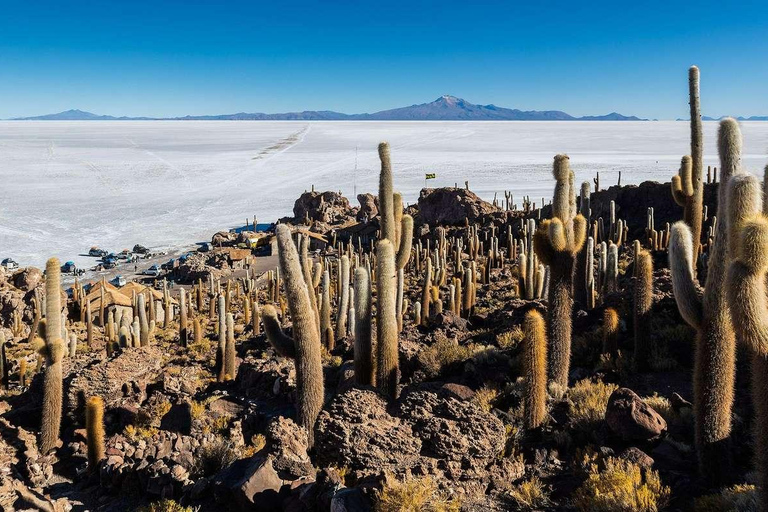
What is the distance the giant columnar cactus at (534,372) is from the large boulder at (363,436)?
1482 mm

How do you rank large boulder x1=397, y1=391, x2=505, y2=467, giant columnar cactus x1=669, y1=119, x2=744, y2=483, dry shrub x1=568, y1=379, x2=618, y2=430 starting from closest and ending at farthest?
giant columnar cactus x1=669, y1=119, x2=744, y2=483, large boulder x1=397, y1=391, x2=505, y2=467, dry shrub x1=568, y1=379, x2=618, y2=430

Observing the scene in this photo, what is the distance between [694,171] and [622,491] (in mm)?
9052

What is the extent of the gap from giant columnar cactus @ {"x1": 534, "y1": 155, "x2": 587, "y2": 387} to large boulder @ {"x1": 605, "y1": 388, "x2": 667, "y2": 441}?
166cm

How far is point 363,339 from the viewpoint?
8.59 metres

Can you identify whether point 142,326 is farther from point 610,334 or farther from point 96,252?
point 96,252

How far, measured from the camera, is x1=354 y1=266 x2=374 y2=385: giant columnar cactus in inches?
336

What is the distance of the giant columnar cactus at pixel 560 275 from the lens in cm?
819

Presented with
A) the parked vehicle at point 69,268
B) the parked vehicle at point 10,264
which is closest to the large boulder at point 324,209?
the parked vehicle at point 69,268

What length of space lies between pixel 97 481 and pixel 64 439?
2.06 meters

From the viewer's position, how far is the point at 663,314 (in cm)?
1038

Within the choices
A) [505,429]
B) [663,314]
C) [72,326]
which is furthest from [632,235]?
[72,326]

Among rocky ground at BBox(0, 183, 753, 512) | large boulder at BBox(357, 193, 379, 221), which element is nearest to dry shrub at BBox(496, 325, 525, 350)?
rocky ground at BBox(0, 183, 753, 512)

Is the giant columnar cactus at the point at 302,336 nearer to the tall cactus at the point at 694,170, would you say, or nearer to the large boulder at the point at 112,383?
the large boulder at the point at 112,383

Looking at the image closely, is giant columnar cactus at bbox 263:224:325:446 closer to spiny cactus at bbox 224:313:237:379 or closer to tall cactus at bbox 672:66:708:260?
spiny cactus at bbox 224:313:237:379
